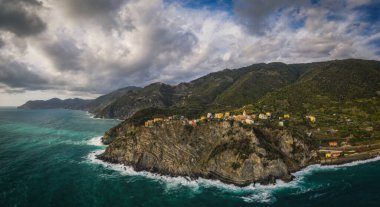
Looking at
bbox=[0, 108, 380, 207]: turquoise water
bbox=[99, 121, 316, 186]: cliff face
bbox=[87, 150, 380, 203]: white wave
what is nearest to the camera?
bbox=[0, 108, 380, 207]: turquoise water

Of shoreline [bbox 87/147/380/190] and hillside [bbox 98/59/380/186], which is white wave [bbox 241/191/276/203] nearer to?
shoreline [bbox 87/147/380/190]

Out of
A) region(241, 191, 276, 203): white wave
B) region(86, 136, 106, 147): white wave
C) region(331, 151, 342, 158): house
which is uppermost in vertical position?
region(86, 136, 106, 147): white wave

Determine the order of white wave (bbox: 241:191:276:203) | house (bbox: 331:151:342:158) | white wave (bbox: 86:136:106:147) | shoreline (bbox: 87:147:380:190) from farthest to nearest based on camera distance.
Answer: white wave (bbox: 86:136:106:147)
house (bbox: 331:151:342:158)
shoreline (bbox: 87:147:380:190)
white wave (bbox: 241:191:276:203)

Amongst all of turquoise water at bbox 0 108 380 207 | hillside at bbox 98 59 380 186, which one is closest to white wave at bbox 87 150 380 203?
turquoise water at bbox 0 108 380 207

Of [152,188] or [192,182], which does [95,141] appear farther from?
[192,182]

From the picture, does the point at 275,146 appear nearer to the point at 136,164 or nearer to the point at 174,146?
the point at 174,146

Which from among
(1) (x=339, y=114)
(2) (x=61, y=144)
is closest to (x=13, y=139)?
(2) (x=61, y=144)

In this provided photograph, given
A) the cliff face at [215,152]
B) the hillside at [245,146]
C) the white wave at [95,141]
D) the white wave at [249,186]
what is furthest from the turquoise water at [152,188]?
the white wave at [95,141]

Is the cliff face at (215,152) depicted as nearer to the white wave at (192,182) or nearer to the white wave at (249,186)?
the white wave at (192,182)

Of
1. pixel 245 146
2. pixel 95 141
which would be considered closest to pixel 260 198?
pixel 245 146
